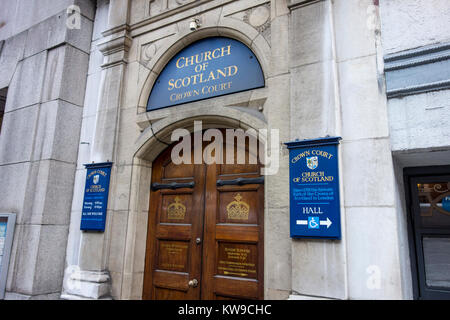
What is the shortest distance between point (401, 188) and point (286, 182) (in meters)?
1.20

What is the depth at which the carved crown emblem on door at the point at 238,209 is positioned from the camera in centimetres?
402

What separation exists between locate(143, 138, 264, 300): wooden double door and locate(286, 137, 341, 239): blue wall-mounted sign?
66 cm

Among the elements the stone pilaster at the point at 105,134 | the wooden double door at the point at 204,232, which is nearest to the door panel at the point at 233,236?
the wooden double door at the point at 204,232

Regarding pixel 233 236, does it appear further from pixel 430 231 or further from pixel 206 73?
pixel 206 73

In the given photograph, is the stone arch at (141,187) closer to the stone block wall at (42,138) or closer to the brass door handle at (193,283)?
the brass door handle at (193,283)

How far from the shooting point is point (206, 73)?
4516 mm

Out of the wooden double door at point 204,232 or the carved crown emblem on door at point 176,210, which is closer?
the wooden double door at point 204,232

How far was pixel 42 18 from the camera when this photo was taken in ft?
20.2

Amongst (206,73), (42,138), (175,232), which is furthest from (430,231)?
(42,138)

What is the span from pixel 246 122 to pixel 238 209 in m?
1.11

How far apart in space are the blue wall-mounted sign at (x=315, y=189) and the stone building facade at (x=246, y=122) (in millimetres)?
107

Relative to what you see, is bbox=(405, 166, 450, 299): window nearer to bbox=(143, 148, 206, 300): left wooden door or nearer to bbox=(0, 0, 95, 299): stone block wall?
bbox=(143, 148, 206, 300): left wooden door

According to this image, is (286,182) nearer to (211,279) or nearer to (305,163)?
(305,163)
